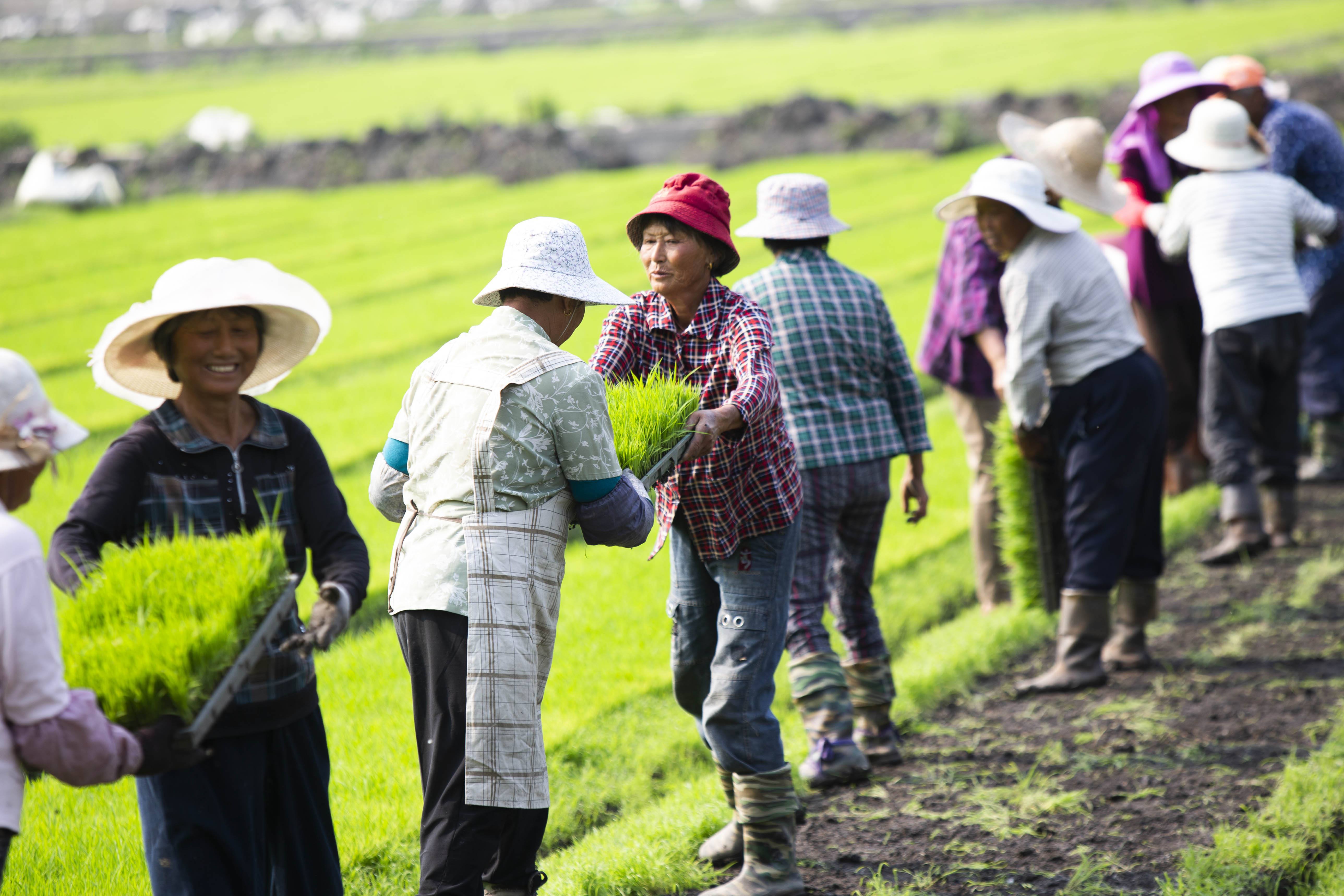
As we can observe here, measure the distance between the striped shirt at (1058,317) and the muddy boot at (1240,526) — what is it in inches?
88.4

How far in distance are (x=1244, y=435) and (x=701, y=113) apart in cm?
2399

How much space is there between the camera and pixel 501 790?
119 inches

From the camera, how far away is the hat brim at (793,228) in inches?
183

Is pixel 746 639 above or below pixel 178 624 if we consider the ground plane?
below

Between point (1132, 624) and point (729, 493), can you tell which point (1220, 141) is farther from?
point (729, 493)

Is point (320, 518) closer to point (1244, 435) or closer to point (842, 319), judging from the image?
point (842, 319)

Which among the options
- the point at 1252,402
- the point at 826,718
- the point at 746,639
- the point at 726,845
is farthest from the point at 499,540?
the point at 1252,402

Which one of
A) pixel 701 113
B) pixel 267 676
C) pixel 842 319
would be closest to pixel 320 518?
pixel 267 676

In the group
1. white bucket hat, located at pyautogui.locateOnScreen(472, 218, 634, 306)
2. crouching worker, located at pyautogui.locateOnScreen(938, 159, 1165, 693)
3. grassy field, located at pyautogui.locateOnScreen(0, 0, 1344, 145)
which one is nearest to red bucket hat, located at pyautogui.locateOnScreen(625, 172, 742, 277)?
white bucket hat, located at pyautogui.locateOnScreen(472, 218, 634, 306)

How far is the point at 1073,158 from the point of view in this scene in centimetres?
627

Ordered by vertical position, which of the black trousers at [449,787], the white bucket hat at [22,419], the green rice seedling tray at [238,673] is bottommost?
the black trousers at [449,787]

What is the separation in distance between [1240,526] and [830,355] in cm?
392

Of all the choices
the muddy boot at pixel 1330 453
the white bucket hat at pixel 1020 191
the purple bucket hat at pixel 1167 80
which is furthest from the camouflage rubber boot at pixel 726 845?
the muddy boot at pixel 1330 453

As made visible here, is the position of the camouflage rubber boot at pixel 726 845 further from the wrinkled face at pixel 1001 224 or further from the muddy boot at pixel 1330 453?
the muddy boot at pixel 1330 453
